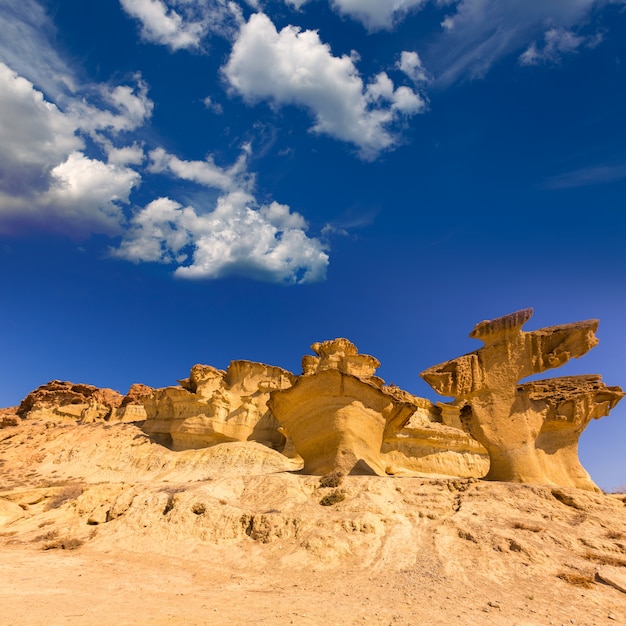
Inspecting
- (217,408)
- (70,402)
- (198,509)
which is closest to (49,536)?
(198,509)

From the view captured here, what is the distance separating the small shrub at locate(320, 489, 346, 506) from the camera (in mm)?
11055

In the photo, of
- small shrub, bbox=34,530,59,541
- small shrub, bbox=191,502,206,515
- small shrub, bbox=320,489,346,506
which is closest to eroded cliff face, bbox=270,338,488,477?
small shrub, bbox=320,489,346,506

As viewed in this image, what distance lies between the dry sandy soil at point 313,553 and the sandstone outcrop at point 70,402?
26.8m

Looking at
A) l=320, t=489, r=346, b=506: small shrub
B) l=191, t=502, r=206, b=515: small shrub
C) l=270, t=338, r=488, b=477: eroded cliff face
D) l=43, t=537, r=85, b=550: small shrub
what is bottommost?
l=43, t=537, r=85, b=550: small shrub

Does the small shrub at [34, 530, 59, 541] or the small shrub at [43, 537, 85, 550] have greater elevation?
the small shrub at [34, 530, 59, 541]

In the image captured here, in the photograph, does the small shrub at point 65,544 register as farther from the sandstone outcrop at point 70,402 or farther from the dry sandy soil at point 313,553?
the sandstone outcrop at point 70,402

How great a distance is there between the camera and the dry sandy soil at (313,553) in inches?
226

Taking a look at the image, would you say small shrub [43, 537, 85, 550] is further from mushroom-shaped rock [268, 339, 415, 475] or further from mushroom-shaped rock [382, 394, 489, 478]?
mushroom-shaped rock [382, 394, 489, 478]

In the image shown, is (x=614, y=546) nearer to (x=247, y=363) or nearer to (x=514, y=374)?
(x=514, y=374)

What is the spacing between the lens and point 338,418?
48.1ft

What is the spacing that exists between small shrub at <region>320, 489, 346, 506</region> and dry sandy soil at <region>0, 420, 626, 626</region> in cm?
6

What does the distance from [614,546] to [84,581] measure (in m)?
9.51

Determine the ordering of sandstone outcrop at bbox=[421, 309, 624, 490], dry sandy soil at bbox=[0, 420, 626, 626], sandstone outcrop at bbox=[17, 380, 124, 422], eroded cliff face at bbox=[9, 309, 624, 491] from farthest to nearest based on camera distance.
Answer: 1. sandstone outcrop at bbox=[17, 380, 124, 422]
2. eroded cliff face at bbox=[9, 309, 624, 491]
3. sandstone outcrop at bbox=[421, 309, 624, 490]
4. dry sandy soil at bbox=[0, 420, 626, 626]

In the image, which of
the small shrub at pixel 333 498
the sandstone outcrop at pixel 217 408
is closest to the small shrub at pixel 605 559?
the small shrub at pixel 333 498
